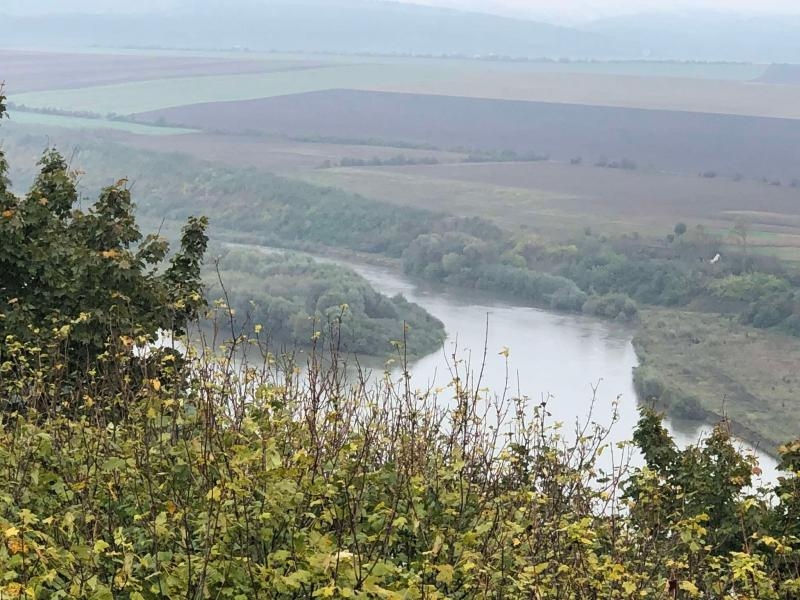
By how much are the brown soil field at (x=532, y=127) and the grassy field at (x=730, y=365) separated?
25.3m

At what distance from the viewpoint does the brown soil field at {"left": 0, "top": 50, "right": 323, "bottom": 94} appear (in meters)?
77.1

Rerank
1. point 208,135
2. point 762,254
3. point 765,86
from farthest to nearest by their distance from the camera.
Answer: point 765,86, point 208,135, point 762,254

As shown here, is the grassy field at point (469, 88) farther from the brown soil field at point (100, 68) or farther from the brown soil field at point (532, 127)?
the brown soil field at point (532, 127)

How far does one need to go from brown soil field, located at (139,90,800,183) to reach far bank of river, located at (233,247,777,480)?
25.5 m

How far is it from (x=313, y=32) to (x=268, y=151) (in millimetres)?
58967

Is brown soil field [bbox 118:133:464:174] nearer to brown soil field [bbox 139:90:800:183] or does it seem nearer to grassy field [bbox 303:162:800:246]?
brown soil field [bbox 139:90:800:183]

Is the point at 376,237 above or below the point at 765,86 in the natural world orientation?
below

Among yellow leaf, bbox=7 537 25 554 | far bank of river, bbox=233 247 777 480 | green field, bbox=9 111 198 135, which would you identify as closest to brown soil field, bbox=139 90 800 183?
green field, bbox=9 111 198 135

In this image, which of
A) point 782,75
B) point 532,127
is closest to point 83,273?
point 532,127

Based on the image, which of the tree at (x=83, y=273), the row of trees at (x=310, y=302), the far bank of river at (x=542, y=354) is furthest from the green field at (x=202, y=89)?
the tree at (x=83, y=273)

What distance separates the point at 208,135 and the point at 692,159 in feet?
82.9

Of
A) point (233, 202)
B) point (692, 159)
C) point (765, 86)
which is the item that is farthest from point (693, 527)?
point (765, 86)

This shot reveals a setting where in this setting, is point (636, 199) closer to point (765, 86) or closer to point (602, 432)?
point (765, 86)

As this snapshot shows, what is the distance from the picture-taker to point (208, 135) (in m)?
66.4
